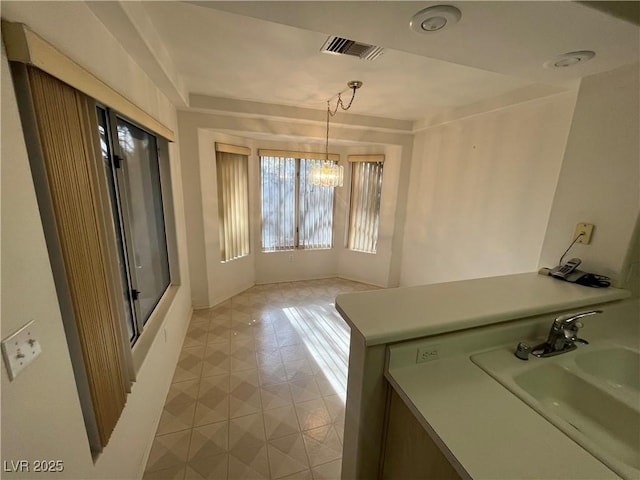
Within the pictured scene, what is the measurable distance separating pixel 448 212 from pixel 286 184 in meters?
2.33

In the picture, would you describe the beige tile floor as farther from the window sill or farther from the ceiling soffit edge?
the ceiling soffit edge

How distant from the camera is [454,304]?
1203 mm

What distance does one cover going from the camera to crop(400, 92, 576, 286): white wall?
2215 millimetres

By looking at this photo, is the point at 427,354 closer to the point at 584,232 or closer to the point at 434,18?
the point at 434,18

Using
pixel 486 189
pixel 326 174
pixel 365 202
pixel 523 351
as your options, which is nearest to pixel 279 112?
pixel 326 174

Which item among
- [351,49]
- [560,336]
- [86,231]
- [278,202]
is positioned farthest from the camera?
[278,202]

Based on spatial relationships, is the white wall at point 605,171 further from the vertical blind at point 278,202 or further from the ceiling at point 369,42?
the vertical blind at point 278,202

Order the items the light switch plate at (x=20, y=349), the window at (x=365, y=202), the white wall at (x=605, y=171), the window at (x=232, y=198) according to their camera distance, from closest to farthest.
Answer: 1. the light switch plate at (x=20, y=349)
2. the white wall at (x=605, y=171)
3. the window at (x=232, y=198)
4. the window at (x=365, y=202)

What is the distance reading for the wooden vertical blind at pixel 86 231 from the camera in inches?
33.0

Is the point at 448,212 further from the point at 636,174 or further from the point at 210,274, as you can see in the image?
the point at 210,274

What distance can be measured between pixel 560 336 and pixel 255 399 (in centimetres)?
199

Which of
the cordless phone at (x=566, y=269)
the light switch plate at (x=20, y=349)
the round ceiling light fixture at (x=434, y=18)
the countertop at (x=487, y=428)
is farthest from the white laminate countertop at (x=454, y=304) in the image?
the round ceiling light fixture at (x=434, y=18)

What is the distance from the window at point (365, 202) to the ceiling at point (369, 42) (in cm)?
134

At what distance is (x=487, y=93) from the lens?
2475mm
